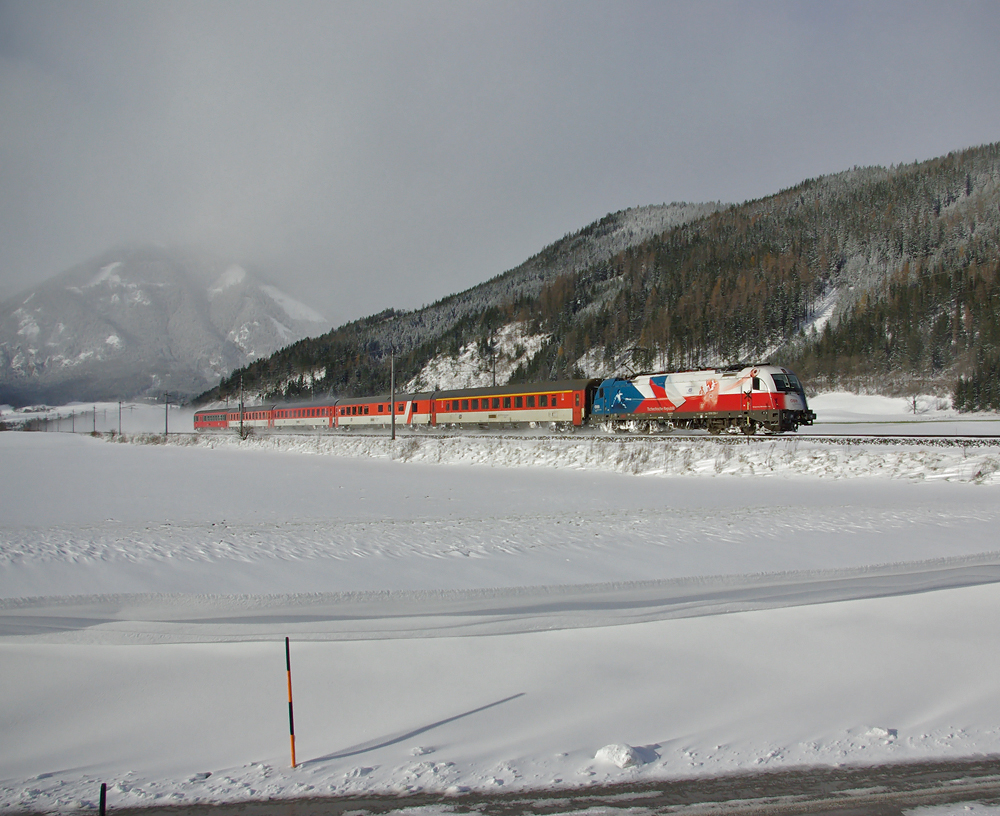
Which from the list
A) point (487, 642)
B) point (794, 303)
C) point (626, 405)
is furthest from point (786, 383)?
point (794, 303)

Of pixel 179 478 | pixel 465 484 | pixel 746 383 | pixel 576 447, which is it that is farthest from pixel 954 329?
pixel 179 478

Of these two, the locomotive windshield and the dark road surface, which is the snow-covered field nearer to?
the dark road surface

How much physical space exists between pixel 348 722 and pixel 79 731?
8.40 ft

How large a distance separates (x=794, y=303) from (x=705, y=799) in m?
124

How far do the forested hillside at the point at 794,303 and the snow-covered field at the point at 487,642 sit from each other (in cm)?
6242

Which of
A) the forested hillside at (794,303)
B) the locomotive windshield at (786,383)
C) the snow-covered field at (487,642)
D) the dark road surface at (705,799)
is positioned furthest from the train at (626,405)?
the forested hillside at (794,303)

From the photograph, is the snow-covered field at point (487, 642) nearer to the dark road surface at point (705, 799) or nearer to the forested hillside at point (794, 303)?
the dark road surface at point (705, 799)

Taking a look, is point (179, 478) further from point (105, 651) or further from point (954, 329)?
point (954, 329)

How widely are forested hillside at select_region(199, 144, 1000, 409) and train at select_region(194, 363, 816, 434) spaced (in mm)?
35158

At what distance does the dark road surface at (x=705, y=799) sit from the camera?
4.32m

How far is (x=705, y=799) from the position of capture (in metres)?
4.44

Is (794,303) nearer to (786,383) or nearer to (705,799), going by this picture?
(786,383)

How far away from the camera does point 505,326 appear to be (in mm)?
152625

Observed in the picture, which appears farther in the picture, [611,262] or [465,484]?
[611,262]
